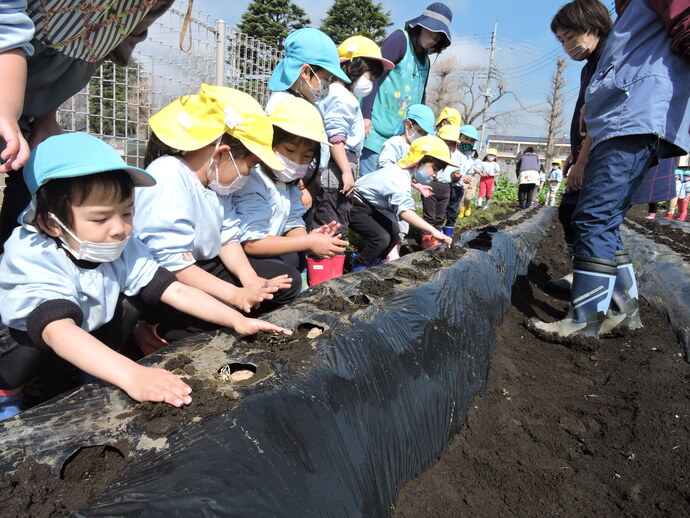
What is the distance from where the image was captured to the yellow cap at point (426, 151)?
4328 mm

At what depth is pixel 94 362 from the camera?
1.24 metres

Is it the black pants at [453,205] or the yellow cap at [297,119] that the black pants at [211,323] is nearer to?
the yellow cap at [297,119]

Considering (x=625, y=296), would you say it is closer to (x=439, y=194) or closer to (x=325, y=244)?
(x=325, y=244)

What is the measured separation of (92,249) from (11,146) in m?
0.35

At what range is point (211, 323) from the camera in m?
2.06

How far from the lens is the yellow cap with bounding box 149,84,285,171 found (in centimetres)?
204

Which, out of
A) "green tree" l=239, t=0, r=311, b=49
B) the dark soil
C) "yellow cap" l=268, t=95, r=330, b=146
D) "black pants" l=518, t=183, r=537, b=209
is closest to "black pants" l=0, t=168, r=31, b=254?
"yellow cap" l=268, t=95, r=330, b=146

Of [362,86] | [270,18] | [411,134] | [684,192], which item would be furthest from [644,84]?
[270,18]

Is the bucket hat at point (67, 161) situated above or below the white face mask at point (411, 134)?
below

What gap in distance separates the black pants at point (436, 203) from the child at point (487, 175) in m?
7.37

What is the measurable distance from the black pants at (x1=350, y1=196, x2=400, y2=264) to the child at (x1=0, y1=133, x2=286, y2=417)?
2.70m

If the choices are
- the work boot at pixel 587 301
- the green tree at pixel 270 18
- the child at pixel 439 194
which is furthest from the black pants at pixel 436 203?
the green tree at pixel 270 18

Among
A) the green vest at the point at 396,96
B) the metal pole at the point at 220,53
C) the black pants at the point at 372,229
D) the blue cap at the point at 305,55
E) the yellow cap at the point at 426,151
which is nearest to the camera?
the blue cap at the point at 305,55

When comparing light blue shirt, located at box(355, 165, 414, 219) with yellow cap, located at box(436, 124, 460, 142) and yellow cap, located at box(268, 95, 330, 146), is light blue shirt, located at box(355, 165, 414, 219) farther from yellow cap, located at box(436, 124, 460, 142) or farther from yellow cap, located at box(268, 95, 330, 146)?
yellow cap, located at box(436, 124, 460, 142)
